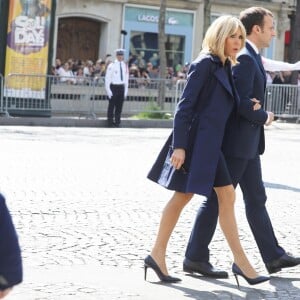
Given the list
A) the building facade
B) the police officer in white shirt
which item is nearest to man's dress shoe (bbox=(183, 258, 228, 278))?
the police officer in white shirt

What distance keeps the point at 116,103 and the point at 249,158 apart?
17432 millimetres

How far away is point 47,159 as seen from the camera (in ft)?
46.9

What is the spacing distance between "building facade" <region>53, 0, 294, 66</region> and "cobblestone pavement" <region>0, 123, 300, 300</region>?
22.7m

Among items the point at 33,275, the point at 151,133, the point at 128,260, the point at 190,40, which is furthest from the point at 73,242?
the point at 190,40

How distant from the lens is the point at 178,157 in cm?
612

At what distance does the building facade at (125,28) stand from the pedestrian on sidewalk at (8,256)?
35177 millimetres

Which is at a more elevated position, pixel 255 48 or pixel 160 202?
pixel 255 48

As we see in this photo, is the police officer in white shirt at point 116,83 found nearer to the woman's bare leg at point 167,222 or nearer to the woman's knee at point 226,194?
the woman's bare leg at point 167,222

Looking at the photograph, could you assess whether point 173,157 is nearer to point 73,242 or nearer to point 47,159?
point 73,242

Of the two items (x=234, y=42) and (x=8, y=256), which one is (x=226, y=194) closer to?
(x=234, y=42)

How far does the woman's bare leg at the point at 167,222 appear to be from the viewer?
635cm

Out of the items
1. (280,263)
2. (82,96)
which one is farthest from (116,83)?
(280,263)

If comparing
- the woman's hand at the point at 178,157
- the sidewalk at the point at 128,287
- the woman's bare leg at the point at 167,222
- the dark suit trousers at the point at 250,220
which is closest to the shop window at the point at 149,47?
the dark suit trousers at the point at 250,220

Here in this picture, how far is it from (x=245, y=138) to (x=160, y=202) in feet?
12.5
